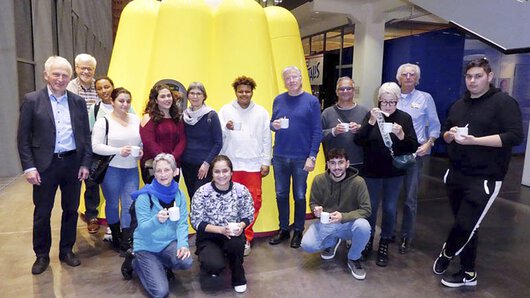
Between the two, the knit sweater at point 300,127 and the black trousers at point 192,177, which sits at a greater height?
the knit sweater at point 300,127

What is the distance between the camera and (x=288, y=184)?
4.14 metres

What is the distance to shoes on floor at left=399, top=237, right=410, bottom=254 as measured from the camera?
411 cm

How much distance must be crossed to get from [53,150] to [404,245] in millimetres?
3365

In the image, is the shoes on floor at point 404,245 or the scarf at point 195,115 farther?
the shoes on floor at point 404,245

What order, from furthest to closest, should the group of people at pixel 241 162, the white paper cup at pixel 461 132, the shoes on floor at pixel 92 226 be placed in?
the shoes on floor at pixel 92 226, the group of people at pixel 241 162, the white paper cup at pixel 461 132

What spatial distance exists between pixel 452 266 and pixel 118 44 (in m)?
4.45

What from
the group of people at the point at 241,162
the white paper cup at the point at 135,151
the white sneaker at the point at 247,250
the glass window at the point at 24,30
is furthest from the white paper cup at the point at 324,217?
the glass window at the point at 24,30

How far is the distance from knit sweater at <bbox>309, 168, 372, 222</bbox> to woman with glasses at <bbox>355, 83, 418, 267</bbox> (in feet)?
0.69

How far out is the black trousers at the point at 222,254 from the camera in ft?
10.7

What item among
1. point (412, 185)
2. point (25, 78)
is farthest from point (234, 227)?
point (25, 78)

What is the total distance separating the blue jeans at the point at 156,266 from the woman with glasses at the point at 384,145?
1800mm

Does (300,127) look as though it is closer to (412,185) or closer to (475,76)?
(412,185)

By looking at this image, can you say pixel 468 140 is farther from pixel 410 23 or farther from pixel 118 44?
pixel 410 23

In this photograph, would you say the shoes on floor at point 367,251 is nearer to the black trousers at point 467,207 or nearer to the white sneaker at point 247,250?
the black trousers at point 467,207
